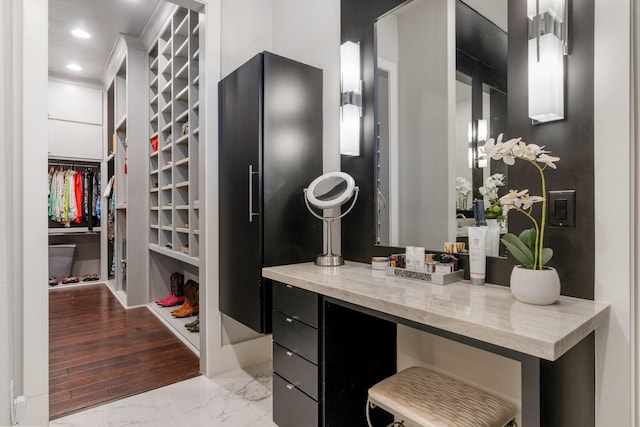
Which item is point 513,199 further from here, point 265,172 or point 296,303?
point 265,172

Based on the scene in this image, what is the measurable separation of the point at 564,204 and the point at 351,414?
127 centimetres

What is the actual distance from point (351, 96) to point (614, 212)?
131 cm

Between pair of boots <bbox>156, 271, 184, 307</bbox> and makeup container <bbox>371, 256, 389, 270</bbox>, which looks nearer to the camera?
makeup container <bbox>371, 256, 389, 270</bbox>

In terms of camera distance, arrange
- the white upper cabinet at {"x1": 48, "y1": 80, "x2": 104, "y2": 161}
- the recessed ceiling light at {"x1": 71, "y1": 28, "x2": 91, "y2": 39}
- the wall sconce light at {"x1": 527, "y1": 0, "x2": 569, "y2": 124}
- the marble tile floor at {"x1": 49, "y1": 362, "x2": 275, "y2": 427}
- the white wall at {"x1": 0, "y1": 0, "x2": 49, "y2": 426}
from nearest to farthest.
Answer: the wall sconce light at {"x1": 527, "y1": 0, "x2": 569, "y2": 124}
the white wall at {"x1": 0, "y1": 0, "x2": 49, "y2": 426}
the marble tile floor at {"x1": 49, "y1": 362, "x2": 275, "y2": 427}
the recessed ceiling light at {"x1": 71, "y1": 28, "x2": 91, "y2": 39}
the white upper cabinet at {"x1": 48, "y1": 80, "x2": 104, "y2": 161}

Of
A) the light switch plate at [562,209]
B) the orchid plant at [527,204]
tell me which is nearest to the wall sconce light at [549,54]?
the orchid plant at [527,204]

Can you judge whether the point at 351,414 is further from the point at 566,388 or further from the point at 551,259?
the point at 551,259

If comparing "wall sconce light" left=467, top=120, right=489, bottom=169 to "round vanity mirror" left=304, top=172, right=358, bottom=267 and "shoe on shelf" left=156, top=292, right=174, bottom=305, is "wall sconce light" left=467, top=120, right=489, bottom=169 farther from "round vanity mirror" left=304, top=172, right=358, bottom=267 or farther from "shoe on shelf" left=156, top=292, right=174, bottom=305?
"shoe on shelf" left=156, top=292, right=174, bottom=305

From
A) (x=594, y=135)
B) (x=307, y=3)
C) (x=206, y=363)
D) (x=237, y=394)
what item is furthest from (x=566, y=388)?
(x=307, y=3)

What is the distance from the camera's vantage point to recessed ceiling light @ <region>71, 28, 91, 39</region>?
3.86 meters

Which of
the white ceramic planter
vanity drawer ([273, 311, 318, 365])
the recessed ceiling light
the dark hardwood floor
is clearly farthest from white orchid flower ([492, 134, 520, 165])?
the recessed ceiling light

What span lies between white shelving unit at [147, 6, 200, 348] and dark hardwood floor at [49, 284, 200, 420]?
0.21 meters

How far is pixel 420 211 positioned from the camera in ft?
5.66

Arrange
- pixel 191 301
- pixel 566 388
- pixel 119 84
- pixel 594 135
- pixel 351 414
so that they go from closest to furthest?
pixel 566 388 < pixel 594 135 < pixel 351 414 < pixel 191 301 < pixel 119 84

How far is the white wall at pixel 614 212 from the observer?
1083 mm
